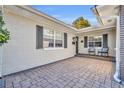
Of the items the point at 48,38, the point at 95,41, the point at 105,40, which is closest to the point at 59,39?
the point at 48,38

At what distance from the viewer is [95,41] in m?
14.5

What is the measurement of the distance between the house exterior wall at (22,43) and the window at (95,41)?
23.4ft

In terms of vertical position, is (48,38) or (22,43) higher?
(48,38)

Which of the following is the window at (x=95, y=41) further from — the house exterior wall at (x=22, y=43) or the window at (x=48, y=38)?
the house exterior wall at (x=22, y=43)

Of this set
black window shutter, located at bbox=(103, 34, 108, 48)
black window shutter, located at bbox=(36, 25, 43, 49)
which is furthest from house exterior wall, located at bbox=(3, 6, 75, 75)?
black window shutter, located at bbox=(103, 34, 108, 48)

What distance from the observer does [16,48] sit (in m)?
6.29

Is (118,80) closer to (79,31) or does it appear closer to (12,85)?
(12,85)

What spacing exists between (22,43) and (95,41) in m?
9.56

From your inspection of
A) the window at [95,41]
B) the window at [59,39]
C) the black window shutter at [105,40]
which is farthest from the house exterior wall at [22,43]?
the window at [95,41]

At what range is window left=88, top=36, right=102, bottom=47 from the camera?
46.6ft

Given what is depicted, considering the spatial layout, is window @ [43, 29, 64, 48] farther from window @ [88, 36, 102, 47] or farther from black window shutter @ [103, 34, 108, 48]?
window @ [88, 36, 102, 47]

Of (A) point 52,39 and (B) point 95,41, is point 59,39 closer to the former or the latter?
(A) point 52,39

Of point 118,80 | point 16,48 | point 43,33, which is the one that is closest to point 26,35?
point 16,48
